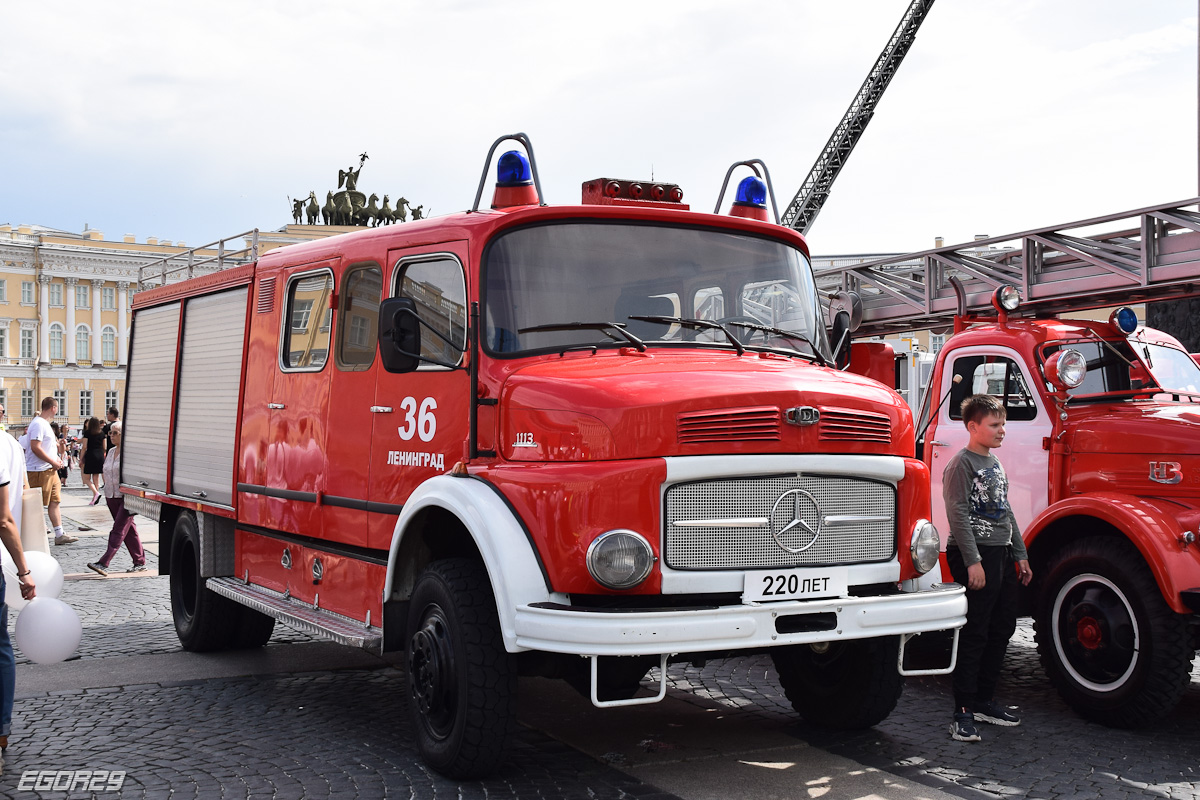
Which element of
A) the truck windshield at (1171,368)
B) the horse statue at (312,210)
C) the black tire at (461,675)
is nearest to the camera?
the black tire at (461,675)

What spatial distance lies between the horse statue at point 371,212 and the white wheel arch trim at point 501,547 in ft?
220

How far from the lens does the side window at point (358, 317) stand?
652cm

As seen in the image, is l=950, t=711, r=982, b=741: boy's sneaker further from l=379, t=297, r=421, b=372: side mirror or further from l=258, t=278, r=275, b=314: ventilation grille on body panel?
l=258, t=278, r=275, b=314: ventilation grille on body panel

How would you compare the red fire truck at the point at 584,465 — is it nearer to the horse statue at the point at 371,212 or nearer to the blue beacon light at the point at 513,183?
the blue beacon light at the point at 513,183

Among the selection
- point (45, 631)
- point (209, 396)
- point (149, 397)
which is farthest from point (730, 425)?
point (149, 397)

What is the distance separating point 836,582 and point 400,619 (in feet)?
6.77

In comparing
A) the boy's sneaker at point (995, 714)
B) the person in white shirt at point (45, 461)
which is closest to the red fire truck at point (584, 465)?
the boy's sneaker at point (995, 714)

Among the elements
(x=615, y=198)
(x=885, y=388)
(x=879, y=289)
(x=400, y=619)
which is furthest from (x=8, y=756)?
(x=879, y=289)

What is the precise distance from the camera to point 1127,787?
17.6 ft

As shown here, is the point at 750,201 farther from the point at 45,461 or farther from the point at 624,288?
the point at 45,461

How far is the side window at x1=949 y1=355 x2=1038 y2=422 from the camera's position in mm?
7547

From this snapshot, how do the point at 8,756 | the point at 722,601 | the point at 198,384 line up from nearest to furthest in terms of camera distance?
the point at 722,601, the point at 8,756, the point at 198,384

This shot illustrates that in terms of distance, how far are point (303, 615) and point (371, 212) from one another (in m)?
70.4

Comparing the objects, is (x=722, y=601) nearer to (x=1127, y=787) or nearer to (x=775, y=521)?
(x=775, y=521)
